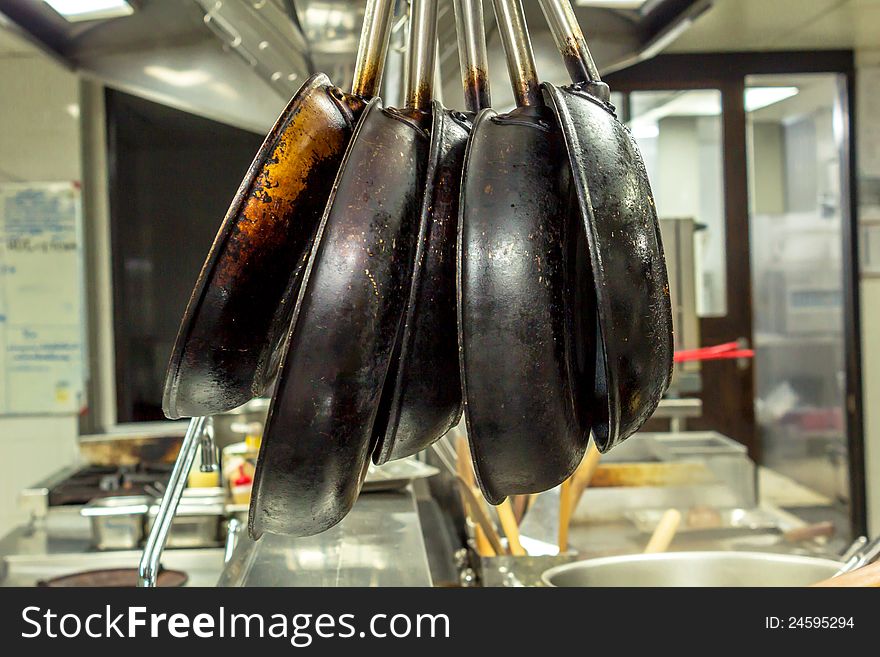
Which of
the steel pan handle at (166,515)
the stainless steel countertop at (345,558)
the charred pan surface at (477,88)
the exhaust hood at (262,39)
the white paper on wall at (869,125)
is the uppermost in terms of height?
the white paper on wall at (869,125)

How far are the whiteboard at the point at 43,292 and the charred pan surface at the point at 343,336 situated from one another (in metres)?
3.12

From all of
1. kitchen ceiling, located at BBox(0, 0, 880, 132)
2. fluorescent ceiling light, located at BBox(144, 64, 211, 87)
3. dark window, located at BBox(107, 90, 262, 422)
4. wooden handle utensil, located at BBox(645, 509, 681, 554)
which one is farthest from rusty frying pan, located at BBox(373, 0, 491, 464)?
dark window, located at BBox(107, 90, 262, 422)

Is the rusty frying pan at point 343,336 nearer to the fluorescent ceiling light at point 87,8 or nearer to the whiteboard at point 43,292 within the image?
the fluorescent ceiling light at point 87,8

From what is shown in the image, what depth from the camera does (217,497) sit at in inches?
75.5

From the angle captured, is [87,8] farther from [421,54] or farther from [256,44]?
[421,54]

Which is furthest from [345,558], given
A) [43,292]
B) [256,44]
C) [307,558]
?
[43,292]

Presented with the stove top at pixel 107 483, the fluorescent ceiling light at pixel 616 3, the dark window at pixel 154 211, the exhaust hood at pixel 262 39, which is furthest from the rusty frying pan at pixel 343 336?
the dark window at pixel 154 211

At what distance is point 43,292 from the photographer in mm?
3182

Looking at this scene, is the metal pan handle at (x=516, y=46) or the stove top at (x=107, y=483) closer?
the metal pan handle at (x=516, y=46)

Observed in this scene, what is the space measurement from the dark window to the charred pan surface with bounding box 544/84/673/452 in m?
3.06

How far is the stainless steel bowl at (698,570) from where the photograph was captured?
113 cm

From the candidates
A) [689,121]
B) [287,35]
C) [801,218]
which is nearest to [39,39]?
[287,35]

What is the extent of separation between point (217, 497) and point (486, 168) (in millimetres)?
1732
